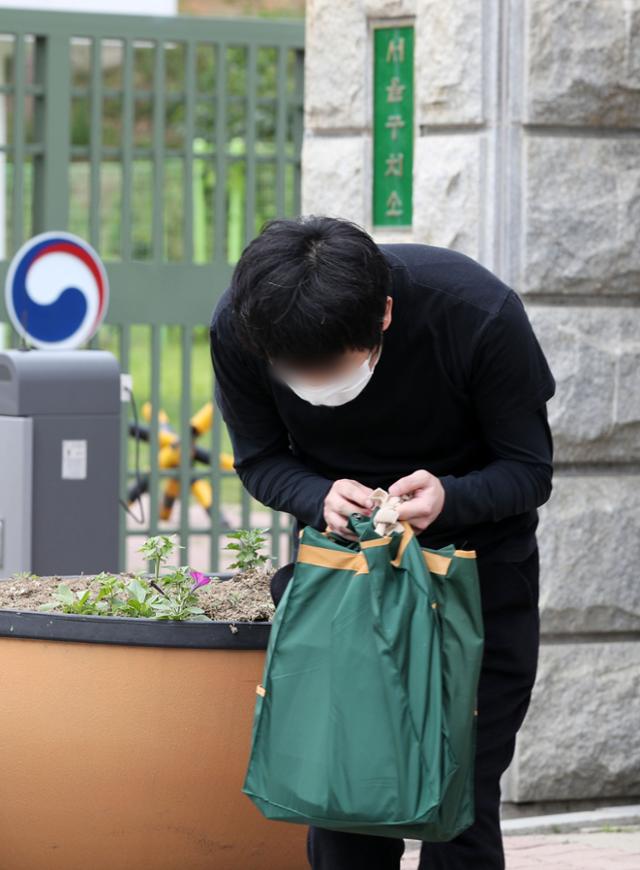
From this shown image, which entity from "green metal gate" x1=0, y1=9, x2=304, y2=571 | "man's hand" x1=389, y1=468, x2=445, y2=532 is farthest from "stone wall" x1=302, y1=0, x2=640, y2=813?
"green metal gate" x1=0, y1=9, x2=304, y2=571

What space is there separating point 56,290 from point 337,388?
4.02m

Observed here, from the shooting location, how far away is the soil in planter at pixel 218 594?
369 centimetres

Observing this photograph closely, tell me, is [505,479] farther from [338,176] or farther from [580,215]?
[338,176]

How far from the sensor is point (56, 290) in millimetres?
6680

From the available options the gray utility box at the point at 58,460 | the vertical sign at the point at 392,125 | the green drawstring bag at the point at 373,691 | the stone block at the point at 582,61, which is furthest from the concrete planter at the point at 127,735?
the gray utility box at the point at 58,460

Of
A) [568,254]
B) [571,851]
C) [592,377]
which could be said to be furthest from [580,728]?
[568,254]

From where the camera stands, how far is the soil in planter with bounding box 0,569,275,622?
369 centimetres

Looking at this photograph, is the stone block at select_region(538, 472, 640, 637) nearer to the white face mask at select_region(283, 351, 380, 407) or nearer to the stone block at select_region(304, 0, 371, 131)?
the stone block at select_region(304, 0, 371, 131)

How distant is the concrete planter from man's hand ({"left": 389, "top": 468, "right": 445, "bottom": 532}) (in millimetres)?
763

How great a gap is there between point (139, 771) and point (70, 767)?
0.15m

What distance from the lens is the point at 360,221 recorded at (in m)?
5.09

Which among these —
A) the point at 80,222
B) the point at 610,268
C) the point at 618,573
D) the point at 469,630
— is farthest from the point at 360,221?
the point at 80,222

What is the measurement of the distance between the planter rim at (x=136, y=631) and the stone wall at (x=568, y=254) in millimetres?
1519

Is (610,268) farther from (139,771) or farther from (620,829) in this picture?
(139,771)
